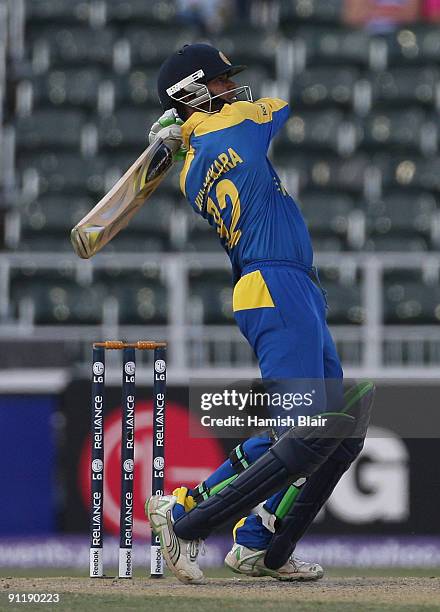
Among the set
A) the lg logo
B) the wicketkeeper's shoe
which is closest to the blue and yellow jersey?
the wicketkeeper's shoe

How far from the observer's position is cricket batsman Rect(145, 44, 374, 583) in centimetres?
495

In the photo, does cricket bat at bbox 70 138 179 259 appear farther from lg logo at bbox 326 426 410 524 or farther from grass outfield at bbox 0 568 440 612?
lg logo at bbox 326 426 410 524

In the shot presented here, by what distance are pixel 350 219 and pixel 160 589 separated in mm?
6411

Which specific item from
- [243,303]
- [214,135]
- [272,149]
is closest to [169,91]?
[214,135]

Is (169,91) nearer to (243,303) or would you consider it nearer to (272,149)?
(243,303)

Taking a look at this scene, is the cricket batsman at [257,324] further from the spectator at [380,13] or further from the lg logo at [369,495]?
Answer: the spectator at [380,13]

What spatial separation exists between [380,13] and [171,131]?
8405mm

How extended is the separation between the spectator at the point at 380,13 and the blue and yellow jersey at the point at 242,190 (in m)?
8.25

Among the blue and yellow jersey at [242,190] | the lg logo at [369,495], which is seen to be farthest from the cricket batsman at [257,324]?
the lg logo at [369,495]

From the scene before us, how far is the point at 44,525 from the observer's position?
800 centimetres

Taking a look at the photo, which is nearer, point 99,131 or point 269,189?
point 269,189

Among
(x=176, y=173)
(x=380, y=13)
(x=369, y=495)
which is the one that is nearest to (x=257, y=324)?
(x=369, y=495)

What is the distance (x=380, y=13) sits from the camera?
524 inches

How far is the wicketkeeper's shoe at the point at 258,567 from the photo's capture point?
17.3 ft
